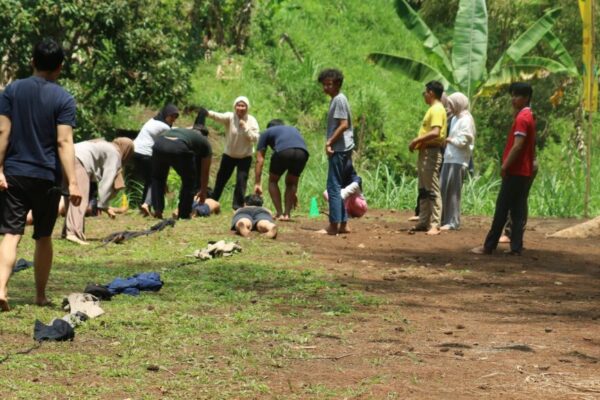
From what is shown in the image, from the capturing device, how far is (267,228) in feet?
45.0

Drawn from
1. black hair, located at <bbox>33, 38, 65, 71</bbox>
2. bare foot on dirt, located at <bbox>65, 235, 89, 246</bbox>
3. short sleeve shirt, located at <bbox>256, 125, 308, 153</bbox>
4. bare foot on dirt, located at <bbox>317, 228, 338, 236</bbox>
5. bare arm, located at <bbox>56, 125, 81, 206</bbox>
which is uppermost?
black hair, located at <bbox>33, 38, 65, 71</bbox>

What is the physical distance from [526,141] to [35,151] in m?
5.58

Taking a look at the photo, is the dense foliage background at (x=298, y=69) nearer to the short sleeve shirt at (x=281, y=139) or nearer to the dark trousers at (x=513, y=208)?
the short sleeve shirt at (x=281, y=139)

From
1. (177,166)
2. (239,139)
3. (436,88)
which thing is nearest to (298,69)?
(239,139)

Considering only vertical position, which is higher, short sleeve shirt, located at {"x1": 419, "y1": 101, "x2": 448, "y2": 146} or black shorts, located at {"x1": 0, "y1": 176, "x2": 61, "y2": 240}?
short sleeve shirt, located at {"x1": 419, "y1": 101, "x2": 448, "y2": 146}

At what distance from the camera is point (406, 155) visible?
26750 millimetres

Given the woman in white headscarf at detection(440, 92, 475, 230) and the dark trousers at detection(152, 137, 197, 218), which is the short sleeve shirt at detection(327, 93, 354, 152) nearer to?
the woman in white headscarf at detection(440, 92, 475, 230)

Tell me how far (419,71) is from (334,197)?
29.1 ft

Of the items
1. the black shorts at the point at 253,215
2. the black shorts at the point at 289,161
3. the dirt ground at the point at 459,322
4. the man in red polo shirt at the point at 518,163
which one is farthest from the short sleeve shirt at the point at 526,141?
the black shorts at the point at 289,161

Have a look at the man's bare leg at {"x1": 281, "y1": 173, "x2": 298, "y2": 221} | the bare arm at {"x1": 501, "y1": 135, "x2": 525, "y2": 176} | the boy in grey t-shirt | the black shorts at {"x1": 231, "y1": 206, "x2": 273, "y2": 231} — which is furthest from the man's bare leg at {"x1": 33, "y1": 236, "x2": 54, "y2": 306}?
the man's bare leg at {"x1": 281, "y1": 173, "x2": 298, "y2": 221}

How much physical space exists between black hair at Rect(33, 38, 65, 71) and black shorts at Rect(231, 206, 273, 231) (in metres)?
6.10

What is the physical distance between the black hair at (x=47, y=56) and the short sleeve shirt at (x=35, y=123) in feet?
0.33

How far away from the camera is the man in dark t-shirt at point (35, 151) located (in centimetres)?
790

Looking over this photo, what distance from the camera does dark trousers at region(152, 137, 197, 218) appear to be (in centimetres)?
1552
